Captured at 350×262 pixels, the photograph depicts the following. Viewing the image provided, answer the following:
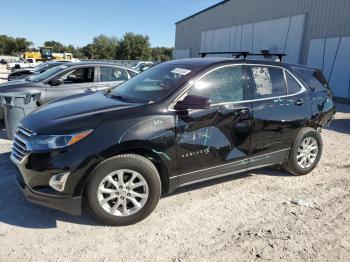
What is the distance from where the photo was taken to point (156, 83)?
4289mm

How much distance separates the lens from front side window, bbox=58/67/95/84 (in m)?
7.95

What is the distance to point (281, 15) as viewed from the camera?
2100cm

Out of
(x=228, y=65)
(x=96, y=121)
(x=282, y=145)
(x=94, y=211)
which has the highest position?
(x=228, y=65)

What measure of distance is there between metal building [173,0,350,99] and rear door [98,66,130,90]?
12.3 metres

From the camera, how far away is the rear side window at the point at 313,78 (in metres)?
5.21

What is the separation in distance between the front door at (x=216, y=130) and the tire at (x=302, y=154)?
1.00m

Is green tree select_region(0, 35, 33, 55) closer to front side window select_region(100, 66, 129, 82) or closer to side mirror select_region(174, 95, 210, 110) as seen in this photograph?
front side window select_region(100, 66, 129, 82)

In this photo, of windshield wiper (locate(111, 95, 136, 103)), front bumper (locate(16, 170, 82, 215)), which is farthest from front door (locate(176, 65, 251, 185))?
front bumper (locate(16, 170, 82, 215))

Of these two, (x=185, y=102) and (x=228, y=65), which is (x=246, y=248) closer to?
(x=185, y=102)

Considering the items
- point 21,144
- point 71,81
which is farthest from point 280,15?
point 21,144

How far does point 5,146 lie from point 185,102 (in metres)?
4.01

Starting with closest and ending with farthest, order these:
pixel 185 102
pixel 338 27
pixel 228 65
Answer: pixel 185 102, pixel 228 65, pixel 338 27

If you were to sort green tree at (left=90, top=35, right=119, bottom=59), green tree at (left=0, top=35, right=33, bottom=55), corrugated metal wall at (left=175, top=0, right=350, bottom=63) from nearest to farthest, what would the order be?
corrugated metal wall at (left=175, top=0, right=350, bottom=63), green tree at (left=90, top=35, right=119, bottom=59), green tree at (left=0, top=35, right=33, bottom=55)

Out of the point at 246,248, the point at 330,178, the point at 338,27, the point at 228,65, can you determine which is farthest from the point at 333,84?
the point at 246,248
